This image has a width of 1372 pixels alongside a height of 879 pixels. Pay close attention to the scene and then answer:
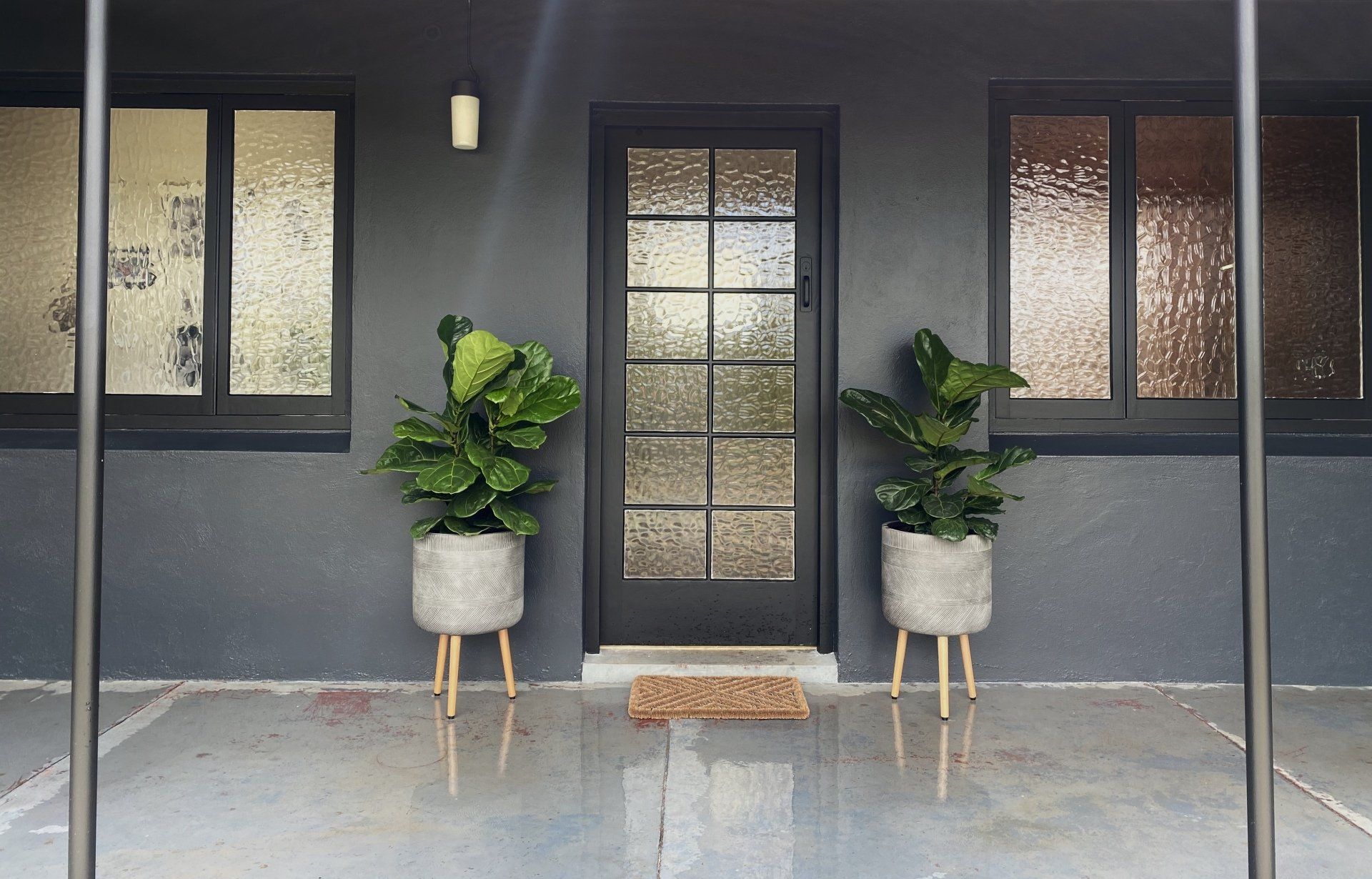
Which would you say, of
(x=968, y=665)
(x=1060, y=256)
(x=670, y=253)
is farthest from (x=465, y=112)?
(x=968, y=665)

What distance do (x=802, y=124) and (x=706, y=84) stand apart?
0.41 metres

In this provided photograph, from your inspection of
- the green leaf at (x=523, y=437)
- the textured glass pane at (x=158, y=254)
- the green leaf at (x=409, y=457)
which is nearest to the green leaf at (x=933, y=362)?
the green leaf at (x=523, y=437)

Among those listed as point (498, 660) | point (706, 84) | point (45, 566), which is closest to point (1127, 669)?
point (498, 660)

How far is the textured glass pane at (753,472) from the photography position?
12.0 ft

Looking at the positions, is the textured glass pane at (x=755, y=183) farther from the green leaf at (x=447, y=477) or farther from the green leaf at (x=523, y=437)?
the green leaf at (x=447, y=477)

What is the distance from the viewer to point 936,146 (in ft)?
11.3

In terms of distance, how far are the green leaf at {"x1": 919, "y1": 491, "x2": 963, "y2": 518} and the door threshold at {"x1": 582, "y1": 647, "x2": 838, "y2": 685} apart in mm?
793

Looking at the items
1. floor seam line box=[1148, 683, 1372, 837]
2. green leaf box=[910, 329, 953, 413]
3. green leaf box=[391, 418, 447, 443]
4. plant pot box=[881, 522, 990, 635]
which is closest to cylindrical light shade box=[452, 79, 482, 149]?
green leaf box=[391, 418, 447, 443]

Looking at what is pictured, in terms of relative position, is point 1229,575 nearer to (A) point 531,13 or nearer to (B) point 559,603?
(B) point 559,603

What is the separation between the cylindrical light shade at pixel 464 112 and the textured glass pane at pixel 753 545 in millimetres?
1718

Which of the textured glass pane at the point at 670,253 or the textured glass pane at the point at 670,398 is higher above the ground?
the textured glass pane at the point at 670,253

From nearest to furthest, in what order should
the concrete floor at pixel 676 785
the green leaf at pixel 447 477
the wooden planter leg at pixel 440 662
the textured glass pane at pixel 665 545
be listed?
the concrete floor at pixel 676 785, the green leaf at pixel 447 477, the wooden planter leg at pixel 440 662, the textured glass pane at pixel 665 545

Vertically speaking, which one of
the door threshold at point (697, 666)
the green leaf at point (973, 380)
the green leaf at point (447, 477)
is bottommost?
the door threshold at point (697, 666)

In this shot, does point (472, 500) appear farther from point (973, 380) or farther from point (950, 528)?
point (973, 380)
